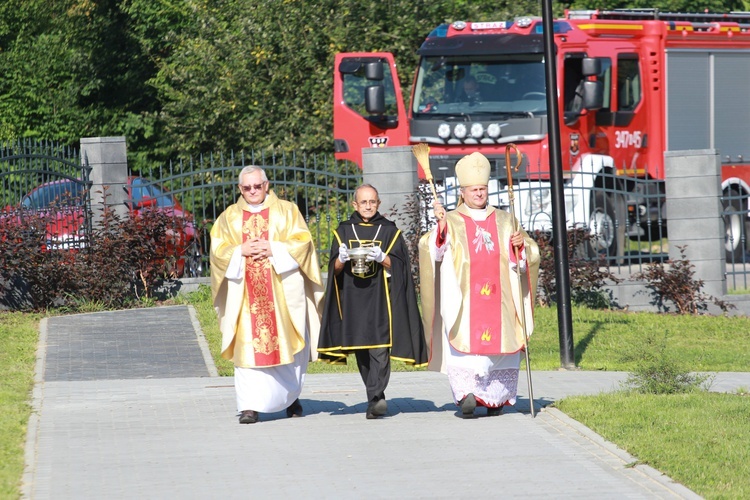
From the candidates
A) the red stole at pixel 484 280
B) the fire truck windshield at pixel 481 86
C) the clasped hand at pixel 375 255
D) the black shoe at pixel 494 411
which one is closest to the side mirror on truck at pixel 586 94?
the fire truck windshield at pixel 481 86

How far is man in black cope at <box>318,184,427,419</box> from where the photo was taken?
8.80 m

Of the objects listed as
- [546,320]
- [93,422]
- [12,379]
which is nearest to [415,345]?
[93,422]

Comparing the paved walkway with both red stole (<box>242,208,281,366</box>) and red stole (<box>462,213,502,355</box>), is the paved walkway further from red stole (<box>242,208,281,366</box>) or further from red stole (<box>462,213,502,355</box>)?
red stole (<box>462,213,502,355</box>)

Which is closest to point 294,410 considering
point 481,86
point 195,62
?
point 481,86

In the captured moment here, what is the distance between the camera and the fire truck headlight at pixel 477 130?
16.9 m

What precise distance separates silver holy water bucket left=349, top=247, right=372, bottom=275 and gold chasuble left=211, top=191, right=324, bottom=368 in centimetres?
29

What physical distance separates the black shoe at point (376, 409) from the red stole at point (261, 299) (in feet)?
2.41

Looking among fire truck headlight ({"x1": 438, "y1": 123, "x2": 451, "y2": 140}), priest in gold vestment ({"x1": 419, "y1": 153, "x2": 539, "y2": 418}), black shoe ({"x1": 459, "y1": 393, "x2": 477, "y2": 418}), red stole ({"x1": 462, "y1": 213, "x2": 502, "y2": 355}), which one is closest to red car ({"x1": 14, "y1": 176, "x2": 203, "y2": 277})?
fire truck headlight ({"x1": 438, "y1": 123, "x2": 451, "y2": 140})

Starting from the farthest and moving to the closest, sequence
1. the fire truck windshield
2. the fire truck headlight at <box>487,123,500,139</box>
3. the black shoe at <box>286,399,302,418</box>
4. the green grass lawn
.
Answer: the fire truck windshield < the fire truck headlight at <box>487,123,500,139</box> < the black shoe at <box>286,399,302,418</box> < the green grass lawn

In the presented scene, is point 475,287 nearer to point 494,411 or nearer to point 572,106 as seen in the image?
point 494,411

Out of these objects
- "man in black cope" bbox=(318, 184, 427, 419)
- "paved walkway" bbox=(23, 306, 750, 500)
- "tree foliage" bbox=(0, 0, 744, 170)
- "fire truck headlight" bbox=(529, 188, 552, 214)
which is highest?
"tree foliage" bbox=(0, 0, 744, 170)

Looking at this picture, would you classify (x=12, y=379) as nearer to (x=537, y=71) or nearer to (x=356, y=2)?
(x=537, y=71)

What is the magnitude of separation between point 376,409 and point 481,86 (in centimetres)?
924

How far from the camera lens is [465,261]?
8.82m
